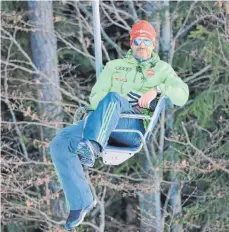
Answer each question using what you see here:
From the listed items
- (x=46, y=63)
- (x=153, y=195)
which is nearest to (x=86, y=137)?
(x=46, y=63)

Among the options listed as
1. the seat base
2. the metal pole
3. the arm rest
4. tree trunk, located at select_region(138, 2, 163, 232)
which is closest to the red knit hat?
the metal pole

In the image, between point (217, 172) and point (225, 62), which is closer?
point (225, 62)

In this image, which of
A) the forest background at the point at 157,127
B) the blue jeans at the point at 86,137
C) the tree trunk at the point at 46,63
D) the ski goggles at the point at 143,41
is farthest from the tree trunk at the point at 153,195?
the ski goggles at the point at 143,41

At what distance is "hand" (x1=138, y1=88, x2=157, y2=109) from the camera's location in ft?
20.8

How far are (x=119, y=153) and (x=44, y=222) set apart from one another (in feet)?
22.2

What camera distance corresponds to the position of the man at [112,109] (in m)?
6.25

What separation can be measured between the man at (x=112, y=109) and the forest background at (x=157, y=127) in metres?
4.47

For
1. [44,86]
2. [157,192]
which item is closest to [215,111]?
[157,192]

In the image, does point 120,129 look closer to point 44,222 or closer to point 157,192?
point 157,192

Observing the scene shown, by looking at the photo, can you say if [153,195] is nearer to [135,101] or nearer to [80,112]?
[80,112]

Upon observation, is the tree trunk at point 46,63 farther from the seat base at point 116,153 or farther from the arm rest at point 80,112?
the seat base at point 116,153

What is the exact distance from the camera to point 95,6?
628 cm

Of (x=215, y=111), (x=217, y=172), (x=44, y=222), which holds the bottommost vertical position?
(x=44, y=222)

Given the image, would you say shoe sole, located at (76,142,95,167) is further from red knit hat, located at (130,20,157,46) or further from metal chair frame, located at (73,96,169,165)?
red knit hat, located at (130,20,157,46)
